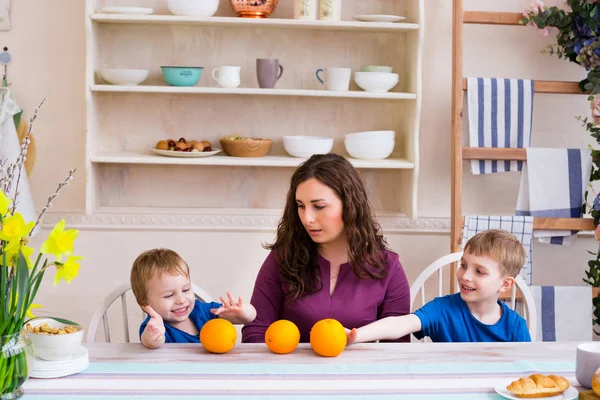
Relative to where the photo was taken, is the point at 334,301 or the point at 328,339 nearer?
the point at 328,339

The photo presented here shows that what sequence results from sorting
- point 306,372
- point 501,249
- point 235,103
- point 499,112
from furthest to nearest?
point 235,103
point 499,112
point 501,249
point 306,372

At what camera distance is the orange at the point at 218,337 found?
153 centimetres

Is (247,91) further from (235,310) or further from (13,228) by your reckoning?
(13,228)

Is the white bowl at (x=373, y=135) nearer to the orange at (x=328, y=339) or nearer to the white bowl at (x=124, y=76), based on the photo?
the white bowl at (x=124, y=76)

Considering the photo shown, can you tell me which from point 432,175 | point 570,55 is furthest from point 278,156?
point 570,55

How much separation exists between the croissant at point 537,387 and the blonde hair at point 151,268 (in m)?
0.78

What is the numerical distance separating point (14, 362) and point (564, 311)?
7.02 ft

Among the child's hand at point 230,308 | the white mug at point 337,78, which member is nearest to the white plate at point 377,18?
the white mug at point 337,78

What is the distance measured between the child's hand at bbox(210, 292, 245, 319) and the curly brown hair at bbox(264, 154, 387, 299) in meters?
0.24

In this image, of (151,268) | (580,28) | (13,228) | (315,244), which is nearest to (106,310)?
(151,268)

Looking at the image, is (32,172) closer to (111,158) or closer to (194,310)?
(111,158)

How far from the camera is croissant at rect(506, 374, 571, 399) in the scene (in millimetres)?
1304

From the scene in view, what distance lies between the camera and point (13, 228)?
3.81 feet

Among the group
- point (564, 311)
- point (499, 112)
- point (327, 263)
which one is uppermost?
point (499, 112)
